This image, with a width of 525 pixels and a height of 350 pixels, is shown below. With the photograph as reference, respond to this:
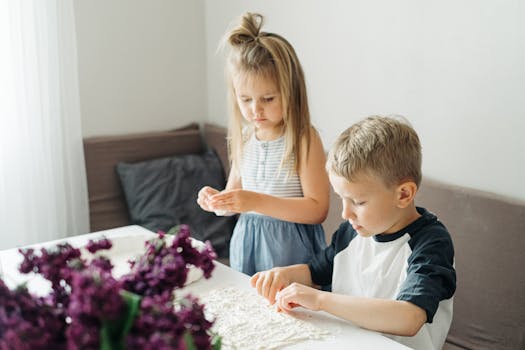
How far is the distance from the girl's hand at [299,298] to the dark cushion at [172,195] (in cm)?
151

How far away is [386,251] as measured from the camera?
54.1 inches

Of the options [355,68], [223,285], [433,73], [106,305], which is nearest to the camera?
[106,305]

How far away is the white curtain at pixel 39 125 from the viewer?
235 centimetres

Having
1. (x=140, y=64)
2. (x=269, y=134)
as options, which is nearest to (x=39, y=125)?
(x=140, y=64)

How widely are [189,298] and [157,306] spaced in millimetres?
54

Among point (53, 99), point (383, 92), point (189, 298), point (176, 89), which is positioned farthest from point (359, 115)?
point (189, 298)

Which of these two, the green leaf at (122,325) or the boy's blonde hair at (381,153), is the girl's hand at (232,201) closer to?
the boy's blonde hair at (381,153)

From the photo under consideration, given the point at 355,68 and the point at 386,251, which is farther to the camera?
the point at 355,68

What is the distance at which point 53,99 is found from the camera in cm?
248

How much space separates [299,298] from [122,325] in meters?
0.59

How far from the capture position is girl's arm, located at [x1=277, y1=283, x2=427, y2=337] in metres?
1.15

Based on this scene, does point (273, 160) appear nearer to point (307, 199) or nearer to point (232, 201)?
point (307, 199)

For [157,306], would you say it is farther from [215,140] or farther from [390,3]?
[215,140]

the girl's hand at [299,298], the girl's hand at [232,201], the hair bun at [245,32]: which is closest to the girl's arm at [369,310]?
the girl's hand at [299,298]
